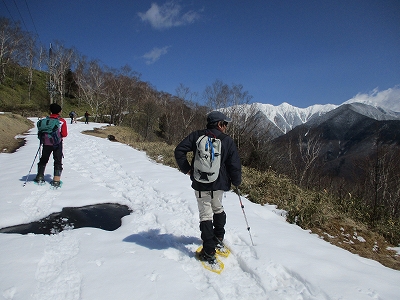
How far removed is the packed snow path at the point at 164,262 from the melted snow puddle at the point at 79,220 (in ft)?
0.60

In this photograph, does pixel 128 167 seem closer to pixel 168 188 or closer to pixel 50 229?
pixel 168 188

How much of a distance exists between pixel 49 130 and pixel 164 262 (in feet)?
14.5

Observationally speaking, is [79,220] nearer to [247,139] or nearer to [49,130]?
[49,130]

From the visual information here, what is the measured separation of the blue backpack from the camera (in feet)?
17.9

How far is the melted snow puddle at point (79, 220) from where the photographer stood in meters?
3.69

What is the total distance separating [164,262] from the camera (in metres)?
2.98

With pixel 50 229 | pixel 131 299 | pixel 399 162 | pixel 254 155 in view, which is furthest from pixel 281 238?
pixel 399 162

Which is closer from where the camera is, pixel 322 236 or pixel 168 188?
pixel 322 236

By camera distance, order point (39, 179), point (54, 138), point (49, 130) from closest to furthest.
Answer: point (49, 130), point (54, 138), point (39, 179)

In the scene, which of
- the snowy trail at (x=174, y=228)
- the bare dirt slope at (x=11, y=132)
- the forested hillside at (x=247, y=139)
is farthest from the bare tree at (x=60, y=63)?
the snowy trail at (x=174, y=228)

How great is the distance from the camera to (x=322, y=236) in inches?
186

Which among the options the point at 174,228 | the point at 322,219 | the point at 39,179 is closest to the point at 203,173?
the point at 174,228

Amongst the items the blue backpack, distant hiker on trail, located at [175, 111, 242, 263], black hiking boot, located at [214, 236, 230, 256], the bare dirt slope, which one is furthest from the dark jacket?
the bare dirt slope

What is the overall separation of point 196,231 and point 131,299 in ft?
5.99
